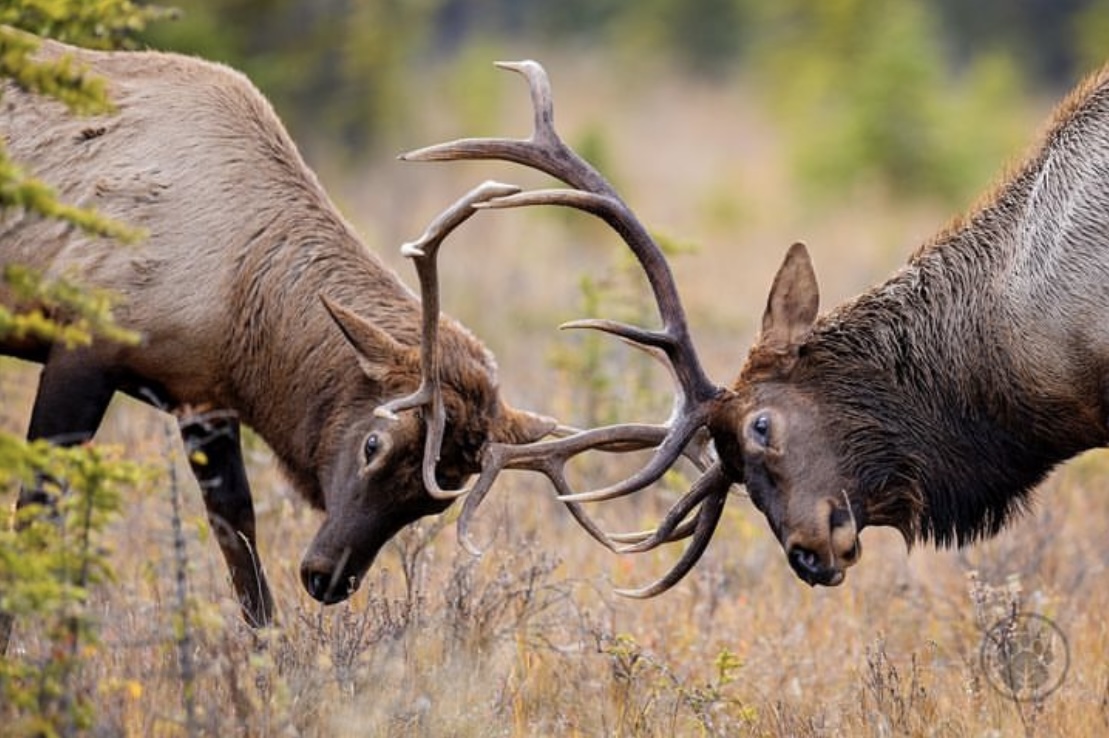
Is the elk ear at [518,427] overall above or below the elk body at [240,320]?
above

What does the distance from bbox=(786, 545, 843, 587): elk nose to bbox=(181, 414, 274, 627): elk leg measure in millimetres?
2189

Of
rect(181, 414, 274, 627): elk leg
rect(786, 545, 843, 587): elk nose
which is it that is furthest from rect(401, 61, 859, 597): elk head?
rect(181, 414, 274, 627): elk leg

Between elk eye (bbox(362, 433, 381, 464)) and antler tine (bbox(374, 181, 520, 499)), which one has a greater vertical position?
antler tine (bbox(374, 181, 520, 499))

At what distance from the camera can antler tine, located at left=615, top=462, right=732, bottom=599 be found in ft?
22.8

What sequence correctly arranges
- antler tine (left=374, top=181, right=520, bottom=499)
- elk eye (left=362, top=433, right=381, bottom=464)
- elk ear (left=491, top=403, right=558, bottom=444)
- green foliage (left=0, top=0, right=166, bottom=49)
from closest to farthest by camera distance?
green foliage (left=0, top=0, right=166, bottom=49) < antler tine (left=374, top=181, right=520, bottom=499) < elk eye (left=362, top=433, right=381, bottom=464) < elk ear (left=491, top=403, right=558, bottom=444)

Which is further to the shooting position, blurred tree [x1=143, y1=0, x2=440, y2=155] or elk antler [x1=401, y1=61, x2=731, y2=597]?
blurred tree [x1=143, y1=0, x2=440, y2=155]

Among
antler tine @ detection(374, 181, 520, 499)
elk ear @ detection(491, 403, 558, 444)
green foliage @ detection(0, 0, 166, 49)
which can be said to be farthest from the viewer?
elk ear @ detection(491, 403, 558, 444)

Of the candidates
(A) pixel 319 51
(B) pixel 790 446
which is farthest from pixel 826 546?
(A) pixel 319 51

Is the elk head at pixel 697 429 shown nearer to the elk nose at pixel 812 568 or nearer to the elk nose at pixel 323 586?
the elk nose at pixel 812 568

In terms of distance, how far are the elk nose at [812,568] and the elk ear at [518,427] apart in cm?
105

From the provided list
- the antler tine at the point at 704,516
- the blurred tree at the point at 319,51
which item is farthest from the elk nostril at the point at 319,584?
the blurred tree at the point at 319,51

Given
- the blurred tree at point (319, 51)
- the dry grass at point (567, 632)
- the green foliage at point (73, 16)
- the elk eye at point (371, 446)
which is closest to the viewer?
the green foliage at point (73, 16)

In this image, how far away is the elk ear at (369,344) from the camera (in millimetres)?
6953

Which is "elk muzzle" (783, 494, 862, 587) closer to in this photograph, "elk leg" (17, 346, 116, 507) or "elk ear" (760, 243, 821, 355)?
"elk ear" (760, 243, 821, 355)
